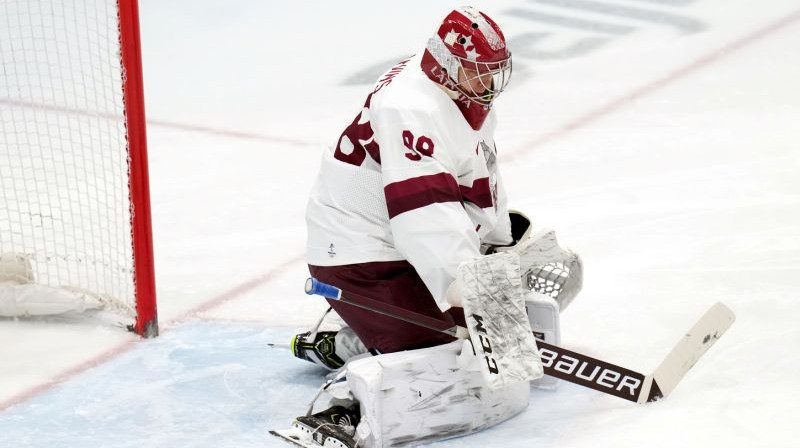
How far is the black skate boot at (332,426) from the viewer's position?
2518 mm

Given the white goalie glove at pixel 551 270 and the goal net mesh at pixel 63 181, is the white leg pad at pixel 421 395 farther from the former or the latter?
the goal net mesh at pixel 63 181

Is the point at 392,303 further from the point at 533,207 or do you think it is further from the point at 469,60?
the point at 533,207

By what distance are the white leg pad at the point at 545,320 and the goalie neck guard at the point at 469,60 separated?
450mm

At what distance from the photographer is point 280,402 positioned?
2.84m

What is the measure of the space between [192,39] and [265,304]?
3128mm

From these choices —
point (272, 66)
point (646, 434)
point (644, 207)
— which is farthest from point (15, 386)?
point (272, 66)

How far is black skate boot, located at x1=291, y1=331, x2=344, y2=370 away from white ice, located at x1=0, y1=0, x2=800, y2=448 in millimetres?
57

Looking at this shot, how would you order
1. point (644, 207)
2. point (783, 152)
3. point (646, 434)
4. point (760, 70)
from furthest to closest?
point (760, 70) < point (783, 152) < point (644, 207) < point (646, 434)

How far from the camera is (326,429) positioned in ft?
8.32

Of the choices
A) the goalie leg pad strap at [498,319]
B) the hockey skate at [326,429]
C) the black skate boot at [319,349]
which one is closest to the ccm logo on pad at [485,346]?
the goalie leg pad strap at [498,319]

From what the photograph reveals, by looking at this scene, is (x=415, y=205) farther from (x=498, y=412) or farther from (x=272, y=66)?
(x=272, y=66)

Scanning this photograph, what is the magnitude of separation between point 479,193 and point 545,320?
33 centimetres

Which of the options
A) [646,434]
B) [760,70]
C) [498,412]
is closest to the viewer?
[646,434]

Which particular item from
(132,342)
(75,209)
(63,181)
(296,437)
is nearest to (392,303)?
(296,437)
